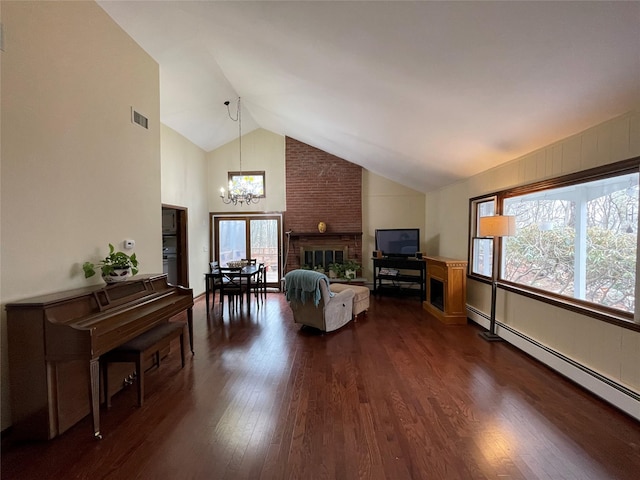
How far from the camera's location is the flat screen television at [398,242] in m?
6.17

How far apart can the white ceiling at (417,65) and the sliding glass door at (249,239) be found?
295 centimetres

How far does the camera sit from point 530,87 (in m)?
2.12

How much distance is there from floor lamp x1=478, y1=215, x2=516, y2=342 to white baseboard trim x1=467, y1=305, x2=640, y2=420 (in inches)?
4.8

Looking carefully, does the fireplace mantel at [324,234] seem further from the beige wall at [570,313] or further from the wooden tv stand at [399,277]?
the beige wall at [570,313]

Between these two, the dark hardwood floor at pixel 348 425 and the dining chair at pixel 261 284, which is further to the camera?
the dining chair at pixel 261 284

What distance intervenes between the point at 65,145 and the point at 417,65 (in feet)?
9.55

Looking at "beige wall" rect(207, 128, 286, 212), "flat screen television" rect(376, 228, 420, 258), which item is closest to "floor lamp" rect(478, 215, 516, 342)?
"flat screen television" rect(376, 228, 420, 258)

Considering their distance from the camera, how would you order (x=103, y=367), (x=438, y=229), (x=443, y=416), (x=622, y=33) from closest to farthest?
(x=622, y=33), (x=443, y=416), (x=103, y=367), (x=438, y=229)

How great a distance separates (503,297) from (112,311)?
4.35m

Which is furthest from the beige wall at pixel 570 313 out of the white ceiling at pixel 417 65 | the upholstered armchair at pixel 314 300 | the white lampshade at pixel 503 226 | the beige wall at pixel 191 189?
the beige wall at pixel 191 189

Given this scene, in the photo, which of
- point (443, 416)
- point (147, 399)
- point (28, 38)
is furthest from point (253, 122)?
point (443, 416)

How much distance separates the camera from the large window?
7.34 feet

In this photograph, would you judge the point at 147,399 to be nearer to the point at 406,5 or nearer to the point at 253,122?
the point at 406,5

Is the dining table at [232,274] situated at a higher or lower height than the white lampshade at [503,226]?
lower
